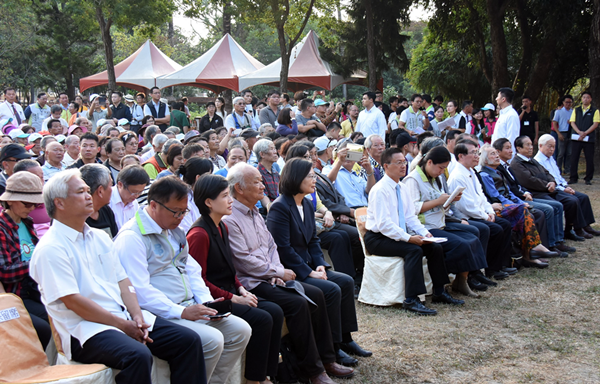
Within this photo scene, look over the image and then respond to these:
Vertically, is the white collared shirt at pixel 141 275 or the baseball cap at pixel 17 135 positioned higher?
the baseball cap at pixel 17 135

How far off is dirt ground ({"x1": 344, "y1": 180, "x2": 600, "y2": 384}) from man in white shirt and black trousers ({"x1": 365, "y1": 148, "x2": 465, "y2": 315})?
22 centimetres

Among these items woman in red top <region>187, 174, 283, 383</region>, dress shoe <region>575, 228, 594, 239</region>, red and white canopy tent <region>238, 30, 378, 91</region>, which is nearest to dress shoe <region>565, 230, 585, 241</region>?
dress shoe <region>575, 228, 594, 239</region>

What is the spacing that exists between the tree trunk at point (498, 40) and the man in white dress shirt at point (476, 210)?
8736 millimetres

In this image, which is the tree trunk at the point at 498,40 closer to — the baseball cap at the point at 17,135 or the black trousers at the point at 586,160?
the black trousers at the point at 586,160

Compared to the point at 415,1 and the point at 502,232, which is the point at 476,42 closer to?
the point at 415,1

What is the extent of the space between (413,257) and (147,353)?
305 cm

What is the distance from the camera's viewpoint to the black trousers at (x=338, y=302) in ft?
12.8

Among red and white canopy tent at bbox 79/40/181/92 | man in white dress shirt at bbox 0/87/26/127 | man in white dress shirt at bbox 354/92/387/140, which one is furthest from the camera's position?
red and white canopy tent at bbox 79/40/181/92

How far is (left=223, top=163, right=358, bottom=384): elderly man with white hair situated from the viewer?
11.7 feet

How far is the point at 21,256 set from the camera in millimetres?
3254

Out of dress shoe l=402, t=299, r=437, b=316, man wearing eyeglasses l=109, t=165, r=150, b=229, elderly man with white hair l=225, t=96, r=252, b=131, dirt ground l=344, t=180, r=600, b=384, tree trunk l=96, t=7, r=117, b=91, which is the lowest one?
dirt ground l=344, t=180, r=600, b=384

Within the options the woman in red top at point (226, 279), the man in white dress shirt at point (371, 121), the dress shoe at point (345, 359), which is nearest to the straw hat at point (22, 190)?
the woman in red top at point (226, 279)

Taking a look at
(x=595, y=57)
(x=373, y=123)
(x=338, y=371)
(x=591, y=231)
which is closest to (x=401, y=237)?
(x=338, y=371)

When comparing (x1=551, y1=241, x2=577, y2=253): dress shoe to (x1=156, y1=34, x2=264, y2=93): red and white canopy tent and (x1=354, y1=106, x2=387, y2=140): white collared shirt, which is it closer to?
(x1=354, y1=106, x2=387, y2=140): white collared shirt
